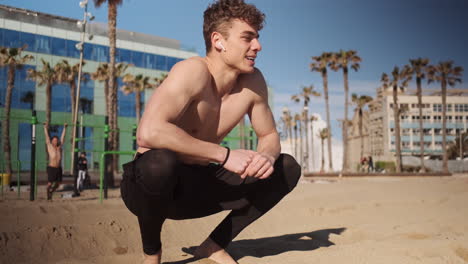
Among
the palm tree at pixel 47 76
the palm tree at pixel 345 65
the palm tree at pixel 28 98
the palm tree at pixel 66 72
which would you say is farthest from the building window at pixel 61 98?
the palm tree at pixel 345 65

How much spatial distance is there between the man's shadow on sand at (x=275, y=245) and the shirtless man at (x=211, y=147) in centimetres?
38

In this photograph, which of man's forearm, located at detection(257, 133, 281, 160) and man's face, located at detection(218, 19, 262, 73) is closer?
man's face, located at detection(218, 19, 262, 73)

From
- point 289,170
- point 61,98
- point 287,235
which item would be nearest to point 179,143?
point 289,170

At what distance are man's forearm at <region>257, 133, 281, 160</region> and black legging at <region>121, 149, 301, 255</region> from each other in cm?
12

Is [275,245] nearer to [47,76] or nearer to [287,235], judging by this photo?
[287,235]

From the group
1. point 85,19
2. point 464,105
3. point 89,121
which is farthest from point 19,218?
point 464,105

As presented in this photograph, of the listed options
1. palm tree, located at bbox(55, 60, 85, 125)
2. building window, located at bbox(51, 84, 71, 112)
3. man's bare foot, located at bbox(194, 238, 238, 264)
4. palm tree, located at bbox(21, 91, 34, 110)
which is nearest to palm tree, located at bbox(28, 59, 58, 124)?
palm tree, located at bbox(55, 60, 85, 125)

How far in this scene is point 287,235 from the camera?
170 inches

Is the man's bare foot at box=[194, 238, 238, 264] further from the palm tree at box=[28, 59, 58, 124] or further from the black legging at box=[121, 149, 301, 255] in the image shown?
the palm tree at box=[28, 59, 58, 124]

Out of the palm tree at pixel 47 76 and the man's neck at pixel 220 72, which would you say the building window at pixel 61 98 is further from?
the man's neck at pixel 220 72

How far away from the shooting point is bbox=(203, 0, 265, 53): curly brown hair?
2.42 m

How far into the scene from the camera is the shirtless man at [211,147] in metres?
2.20

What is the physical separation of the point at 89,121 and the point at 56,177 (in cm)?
2498

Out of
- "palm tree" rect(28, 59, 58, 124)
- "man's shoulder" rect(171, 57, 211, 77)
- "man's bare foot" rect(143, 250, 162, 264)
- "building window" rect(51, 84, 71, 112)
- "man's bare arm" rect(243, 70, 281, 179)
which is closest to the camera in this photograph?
"man's shoulder" rect(171, 57, 211, 77)
